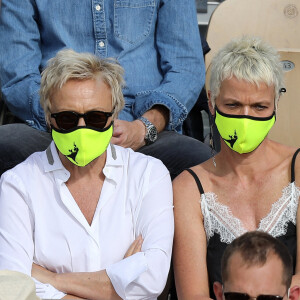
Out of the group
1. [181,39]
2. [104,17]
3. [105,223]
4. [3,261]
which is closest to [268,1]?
[181,39]

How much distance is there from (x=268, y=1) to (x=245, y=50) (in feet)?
4.77

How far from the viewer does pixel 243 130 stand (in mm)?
3273

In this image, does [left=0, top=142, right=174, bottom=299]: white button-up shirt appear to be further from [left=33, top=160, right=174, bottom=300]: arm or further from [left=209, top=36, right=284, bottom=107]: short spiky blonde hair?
[left=209, top=36, right=284, bottom=107]: short spiky blonde hair

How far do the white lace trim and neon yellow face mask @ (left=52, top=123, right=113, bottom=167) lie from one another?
0.51 meters

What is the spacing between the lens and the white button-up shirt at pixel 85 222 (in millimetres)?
3188

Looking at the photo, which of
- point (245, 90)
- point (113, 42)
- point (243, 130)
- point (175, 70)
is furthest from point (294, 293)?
point (113, 42)

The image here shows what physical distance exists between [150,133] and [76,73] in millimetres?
724

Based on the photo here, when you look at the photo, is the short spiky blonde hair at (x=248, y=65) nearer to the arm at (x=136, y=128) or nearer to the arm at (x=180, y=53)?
the arm at (x=136, y=128)

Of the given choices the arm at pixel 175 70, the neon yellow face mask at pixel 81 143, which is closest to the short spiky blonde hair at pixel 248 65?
the neon yellow face mask at pixel 81 143

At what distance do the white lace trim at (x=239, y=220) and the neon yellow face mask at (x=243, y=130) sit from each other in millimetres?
255

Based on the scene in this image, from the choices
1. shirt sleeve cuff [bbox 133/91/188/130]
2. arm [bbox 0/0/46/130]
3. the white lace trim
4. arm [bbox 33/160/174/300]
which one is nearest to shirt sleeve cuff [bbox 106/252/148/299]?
arm [bbox 33/160/174/300]

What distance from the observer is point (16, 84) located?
13.8 feet

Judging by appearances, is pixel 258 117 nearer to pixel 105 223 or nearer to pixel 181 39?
pixel 105 223

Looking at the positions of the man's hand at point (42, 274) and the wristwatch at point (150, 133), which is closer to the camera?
the man's hand at point (42, 274)
